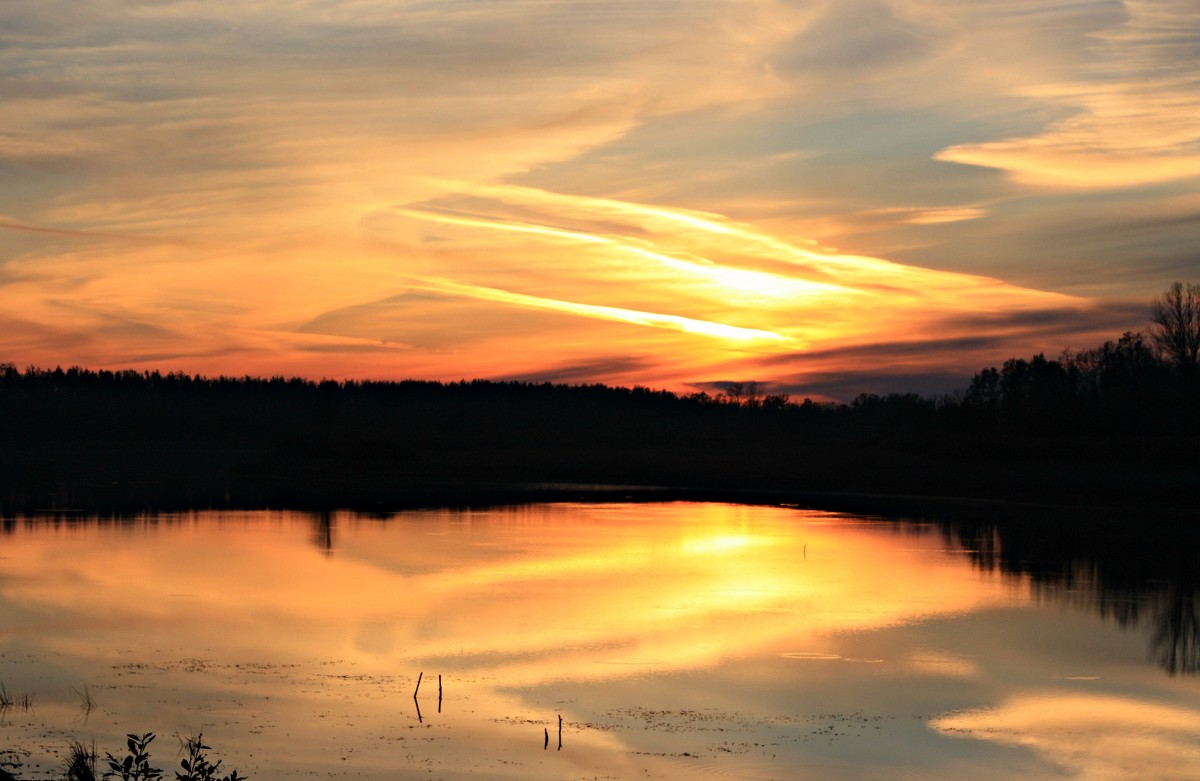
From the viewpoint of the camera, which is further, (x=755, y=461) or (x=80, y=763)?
(x=755, y=461)

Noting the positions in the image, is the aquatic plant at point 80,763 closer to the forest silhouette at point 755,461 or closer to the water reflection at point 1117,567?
the water reflection at point 1117,567

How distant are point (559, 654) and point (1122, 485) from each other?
47.1 meters

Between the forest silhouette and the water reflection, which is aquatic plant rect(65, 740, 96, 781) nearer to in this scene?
the water reflection

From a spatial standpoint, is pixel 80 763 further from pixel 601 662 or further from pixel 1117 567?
pixel 1117 567

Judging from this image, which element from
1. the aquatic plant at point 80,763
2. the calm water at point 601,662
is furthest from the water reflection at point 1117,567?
the aquatic plant at point 80,763

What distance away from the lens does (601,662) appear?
17969mm

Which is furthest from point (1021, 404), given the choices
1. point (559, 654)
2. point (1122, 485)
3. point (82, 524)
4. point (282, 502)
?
point (559, 654)

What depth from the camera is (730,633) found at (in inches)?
814

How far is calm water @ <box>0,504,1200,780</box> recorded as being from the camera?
13.1 m

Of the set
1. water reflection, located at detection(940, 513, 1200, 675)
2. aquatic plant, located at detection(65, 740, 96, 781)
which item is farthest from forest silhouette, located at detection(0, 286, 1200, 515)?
aquatic plant, located at detection(65, 740, 96, 781)

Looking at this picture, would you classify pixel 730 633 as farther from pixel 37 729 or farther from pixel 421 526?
pixel 421 526

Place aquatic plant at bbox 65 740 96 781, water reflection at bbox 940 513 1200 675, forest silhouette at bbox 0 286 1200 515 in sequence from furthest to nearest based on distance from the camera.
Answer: forest silhouette at bbox 0 286 1200 515
water reflection at bbox 940 513 1200 675
aquatic plant at bbox 65 740 96 781

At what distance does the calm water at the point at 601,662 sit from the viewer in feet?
Result: 43.0

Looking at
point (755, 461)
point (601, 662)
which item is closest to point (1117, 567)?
point (601, 662)
